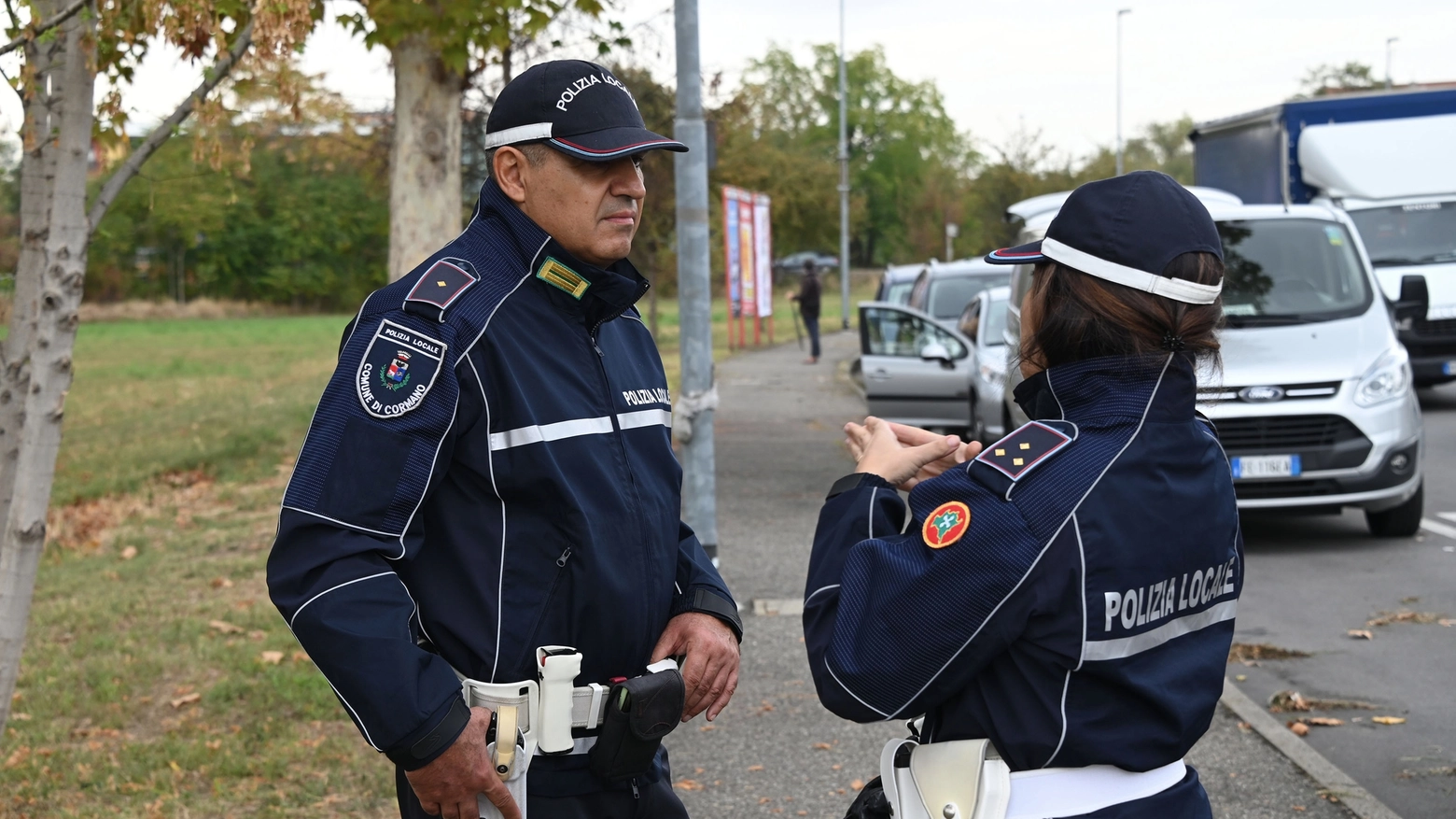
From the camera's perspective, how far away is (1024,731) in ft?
6.91

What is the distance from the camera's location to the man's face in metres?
2.70

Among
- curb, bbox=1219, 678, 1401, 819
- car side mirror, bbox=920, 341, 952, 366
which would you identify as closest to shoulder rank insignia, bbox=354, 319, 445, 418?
curb, bbox=1219, 678, 1401, 819

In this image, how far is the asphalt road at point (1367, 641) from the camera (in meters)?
5.25

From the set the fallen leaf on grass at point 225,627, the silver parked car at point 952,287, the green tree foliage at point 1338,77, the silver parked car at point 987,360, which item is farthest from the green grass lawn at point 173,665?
the green tree foliage at point 1338,77

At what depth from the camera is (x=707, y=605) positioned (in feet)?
9.40

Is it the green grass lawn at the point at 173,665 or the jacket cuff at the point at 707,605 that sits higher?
the jacket cuff at the point at 707,605

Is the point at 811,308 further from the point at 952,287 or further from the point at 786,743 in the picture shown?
the point at 786,743

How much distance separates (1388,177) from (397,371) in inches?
569

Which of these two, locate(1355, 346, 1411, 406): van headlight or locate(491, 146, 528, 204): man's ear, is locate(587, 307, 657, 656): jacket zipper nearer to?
locate(491, 146, 528, 204): man's ear

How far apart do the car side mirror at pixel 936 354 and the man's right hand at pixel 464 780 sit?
998 cm

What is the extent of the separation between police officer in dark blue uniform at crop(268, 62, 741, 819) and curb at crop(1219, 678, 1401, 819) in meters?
2.49

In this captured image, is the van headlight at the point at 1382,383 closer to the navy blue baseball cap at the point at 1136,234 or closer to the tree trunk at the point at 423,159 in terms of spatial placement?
the tree trunk at the point at 423,159

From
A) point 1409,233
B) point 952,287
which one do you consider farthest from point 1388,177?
point 952,287

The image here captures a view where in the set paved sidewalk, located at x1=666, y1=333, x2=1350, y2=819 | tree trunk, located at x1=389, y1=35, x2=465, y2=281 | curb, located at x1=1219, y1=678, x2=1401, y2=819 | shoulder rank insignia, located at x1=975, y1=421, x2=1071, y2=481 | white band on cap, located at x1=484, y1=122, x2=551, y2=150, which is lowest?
paved sidewalk, located at x1=666, y1=333, x2=1350, y2=819
